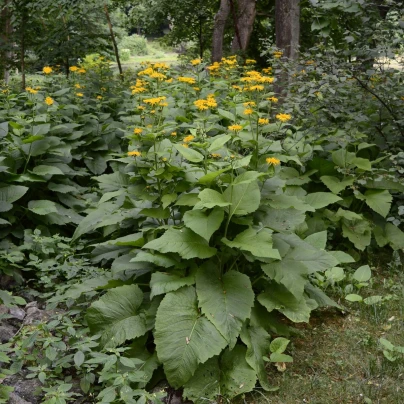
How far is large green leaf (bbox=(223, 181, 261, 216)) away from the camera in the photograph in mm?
3258

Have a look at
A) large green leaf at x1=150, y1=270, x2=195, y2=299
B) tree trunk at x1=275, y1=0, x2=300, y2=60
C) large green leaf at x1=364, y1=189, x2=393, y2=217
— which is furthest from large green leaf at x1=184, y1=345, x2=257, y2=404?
tree trunk at x1=275, y1=0, x2=300, y2=60

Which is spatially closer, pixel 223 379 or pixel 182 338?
pixel 182 338

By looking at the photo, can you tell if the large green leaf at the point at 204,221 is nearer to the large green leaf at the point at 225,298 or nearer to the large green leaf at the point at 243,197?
the large green leaf at the point at 243,197

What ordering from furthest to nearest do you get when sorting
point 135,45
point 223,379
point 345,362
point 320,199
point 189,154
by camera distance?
point 135,45 < point 320,199 < point 189,154 < point 345,362 < point 223,379

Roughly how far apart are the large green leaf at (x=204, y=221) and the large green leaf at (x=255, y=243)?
12 cm

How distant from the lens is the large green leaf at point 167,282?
10.2ft

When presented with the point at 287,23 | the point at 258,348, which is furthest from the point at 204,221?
the point at 287,23

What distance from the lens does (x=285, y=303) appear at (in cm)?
337

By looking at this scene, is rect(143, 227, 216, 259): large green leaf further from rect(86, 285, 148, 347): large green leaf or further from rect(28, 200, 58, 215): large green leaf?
rect(28, 200, 58, 215): large green leaf

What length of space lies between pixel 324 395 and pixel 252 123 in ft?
7.58

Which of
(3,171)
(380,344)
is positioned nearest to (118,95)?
(3,171)

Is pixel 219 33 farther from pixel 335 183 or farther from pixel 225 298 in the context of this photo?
pixel 225 298

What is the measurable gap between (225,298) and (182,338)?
37 centimetres

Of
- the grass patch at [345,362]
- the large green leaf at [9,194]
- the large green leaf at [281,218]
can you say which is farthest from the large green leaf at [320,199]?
the large green leaf at [9,194]
